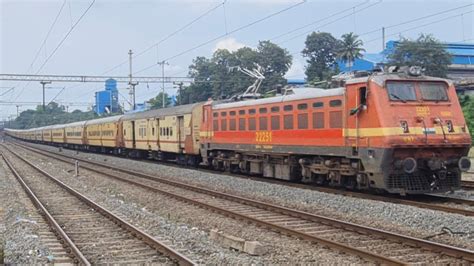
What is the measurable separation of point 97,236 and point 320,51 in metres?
76.0

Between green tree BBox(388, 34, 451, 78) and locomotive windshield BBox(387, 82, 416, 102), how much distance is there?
178 ft

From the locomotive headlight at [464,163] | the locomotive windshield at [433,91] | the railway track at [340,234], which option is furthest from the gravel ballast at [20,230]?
the locomotive headlight at [464,163]

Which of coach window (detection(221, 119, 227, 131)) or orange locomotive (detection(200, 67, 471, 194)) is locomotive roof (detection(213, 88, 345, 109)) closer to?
orange locomotive (detection(200, 67, 471, 194))

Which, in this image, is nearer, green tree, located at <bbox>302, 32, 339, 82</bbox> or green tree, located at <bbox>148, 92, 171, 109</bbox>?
green tree, located at <bbox>302, 32, 339, 82</bbox>

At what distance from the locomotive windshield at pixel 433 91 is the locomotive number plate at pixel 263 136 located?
622 cm

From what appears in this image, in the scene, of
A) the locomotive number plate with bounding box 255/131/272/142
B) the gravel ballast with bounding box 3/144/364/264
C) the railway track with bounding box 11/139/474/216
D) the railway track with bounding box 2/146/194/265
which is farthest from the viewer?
the locomotive number plate with bounding box 255/131/272/142

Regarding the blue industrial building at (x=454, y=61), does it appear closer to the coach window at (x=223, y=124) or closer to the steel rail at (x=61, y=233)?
the coach window at (x=223, y=124)

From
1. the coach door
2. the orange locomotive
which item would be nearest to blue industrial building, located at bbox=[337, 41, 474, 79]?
the coach door

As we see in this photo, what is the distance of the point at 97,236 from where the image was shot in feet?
37.7

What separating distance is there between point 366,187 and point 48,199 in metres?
9.55

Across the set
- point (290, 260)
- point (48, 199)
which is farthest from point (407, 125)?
point (48, 199)

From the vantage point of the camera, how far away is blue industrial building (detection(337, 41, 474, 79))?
8519 centimetres

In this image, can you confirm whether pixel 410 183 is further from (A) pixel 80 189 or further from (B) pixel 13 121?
(B) pixel 13 121

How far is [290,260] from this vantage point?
8.88 m
